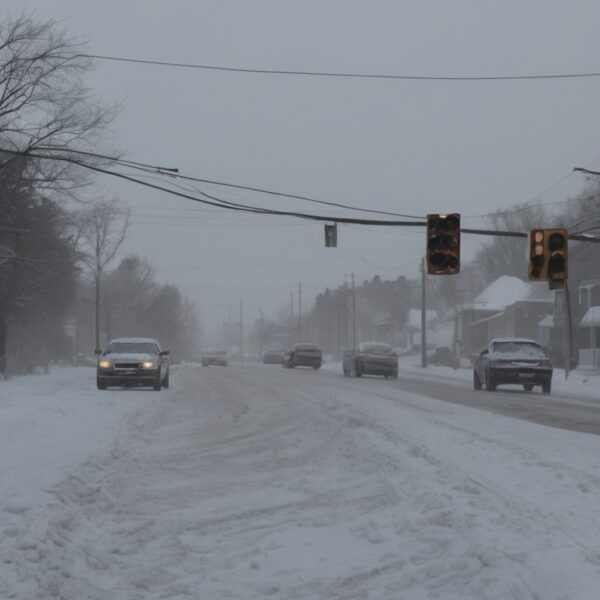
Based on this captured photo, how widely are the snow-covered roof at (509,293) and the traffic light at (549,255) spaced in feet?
227

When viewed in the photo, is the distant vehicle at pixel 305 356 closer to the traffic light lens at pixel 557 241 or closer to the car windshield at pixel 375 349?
the car windshield at pixel 375 349

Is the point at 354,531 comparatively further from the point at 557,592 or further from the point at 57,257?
the point at 57,257

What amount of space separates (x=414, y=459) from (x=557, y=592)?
6.54 meters

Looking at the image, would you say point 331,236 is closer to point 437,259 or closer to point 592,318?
point 437,259

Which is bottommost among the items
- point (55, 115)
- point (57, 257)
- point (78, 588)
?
point (78, 588)

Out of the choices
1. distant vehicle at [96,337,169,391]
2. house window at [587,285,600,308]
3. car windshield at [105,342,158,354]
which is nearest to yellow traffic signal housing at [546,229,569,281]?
distant vehicle at [96,337,169,391]

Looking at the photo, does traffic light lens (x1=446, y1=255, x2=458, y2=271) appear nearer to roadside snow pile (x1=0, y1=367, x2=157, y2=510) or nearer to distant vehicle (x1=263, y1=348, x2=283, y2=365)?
roadside snow pile (x1=0, y1=367, x2=157, y2=510)

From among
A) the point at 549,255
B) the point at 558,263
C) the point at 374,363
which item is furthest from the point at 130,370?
the point at 374,363

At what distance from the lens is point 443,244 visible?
67.9 ft

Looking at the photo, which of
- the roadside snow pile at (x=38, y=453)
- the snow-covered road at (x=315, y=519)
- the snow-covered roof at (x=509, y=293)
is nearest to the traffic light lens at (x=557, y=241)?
the snow-covered road at (x=315, y=519)

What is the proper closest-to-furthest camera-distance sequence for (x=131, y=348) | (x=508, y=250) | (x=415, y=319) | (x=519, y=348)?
(x=131, y=348), (x=519, y=348), (x=508, y=250), (x=415, y=319)

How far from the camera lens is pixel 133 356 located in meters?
31.0

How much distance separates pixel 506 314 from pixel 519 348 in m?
61.1

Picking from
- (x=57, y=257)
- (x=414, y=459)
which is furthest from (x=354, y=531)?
(x=57, y=257)
